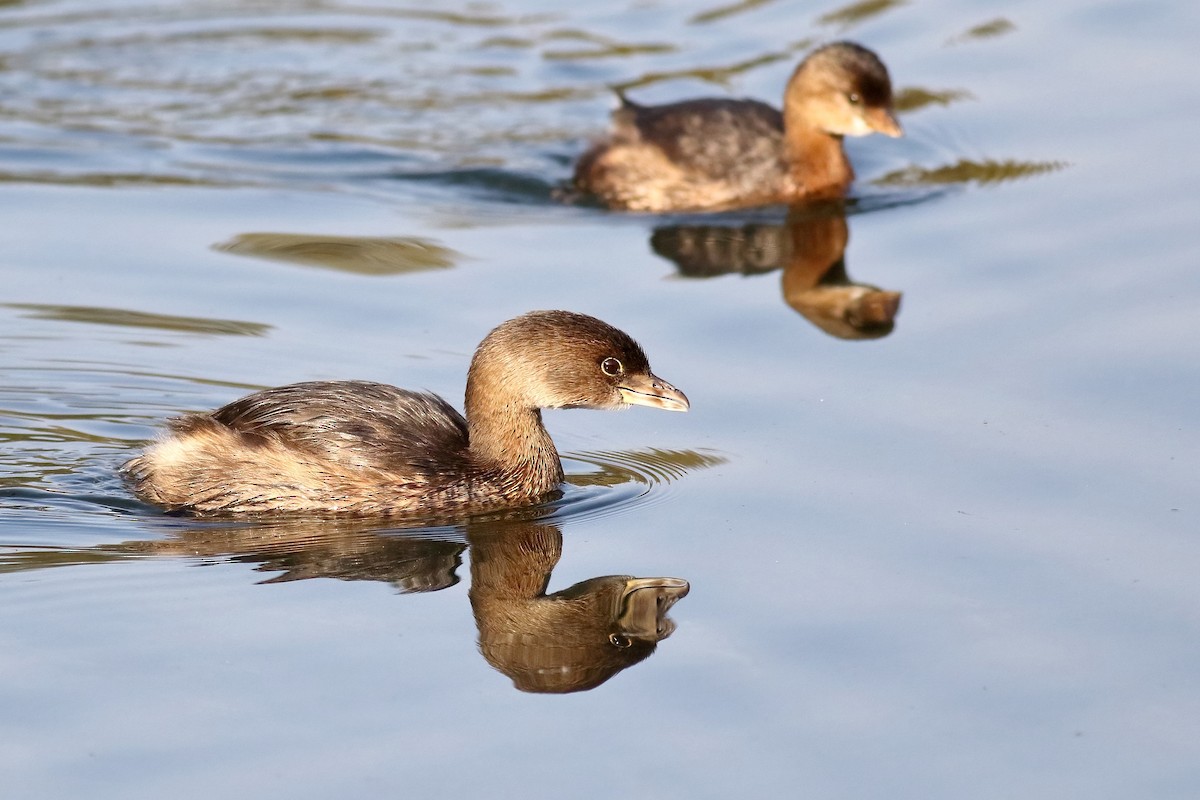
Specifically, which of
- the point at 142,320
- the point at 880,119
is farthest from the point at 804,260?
the point at 142,320

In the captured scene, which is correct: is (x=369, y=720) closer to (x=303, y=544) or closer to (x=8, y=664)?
(x=8, y=664)

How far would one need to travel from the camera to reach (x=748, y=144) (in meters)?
13.0

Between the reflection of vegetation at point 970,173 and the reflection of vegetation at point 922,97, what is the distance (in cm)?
113

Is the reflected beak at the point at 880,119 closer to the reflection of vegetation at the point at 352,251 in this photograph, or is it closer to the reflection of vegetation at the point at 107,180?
the reflection of vegetation at the point at 352,251

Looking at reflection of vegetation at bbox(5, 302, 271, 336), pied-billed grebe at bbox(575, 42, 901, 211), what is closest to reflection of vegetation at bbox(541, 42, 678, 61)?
pied-billed grebe at bbox(575, 42, 901, 211)

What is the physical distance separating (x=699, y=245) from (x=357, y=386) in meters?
4.26

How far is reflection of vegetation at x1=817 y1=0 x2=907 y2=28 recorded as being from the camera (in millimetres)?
16859

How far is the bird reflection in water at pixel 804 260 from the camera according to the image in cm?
1048

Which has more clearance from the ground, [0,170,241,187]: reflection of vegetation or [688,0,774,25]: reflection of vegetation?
[688,0,774,25]: reflection of vegetation

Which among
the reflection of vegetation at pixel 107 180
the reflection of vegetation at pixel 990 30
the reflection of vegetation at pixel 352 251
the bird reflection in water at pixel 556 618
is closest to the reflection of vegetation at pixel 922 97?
the reflection of vegetation at pixel 990 30

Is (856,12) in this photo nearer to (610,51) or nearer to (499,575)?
(610,51)

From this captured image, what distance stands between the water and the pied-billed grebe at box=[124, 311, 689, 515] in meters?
0.19

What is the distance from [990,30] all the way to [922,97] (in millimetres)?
1231

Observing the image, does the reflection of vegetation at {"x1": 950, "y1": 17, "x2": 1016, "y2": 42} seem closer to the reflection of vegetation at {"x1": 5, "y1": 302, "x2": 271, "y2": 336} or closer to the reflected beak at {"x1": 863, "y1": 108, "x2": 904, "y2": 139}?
the reflected beak at {"x1": 863, "y1": 108, "x2": 904, "y2": 139}
